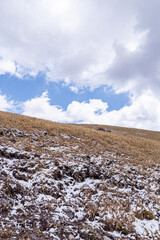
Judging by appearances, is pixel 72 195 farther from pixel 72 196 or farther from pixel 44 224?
pixel 44 224

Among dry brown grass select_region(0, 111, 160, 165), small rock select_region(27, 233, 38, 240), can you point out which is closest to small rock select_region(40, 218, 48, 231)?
small rock select_region(27, 233, 38, 240)

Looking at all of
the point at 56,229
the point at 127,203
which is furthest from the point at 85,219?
the point at 127,203

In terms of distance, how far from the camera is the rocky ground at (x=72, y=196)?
22.0 feet

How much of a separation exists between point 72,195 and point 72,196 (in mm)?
110

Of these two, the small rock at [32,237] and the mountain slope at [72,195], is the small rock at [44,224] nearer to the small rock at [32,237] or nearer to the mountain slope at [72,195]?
the mountain slope at [72,195]

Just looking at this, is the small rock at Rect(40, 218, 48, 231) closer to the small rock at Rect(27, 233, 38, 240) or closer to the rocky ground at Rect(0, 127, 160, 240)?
the rocky ground at Rect(0, 127, 160, 240)

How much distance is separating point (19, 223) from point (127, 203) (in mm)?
7074

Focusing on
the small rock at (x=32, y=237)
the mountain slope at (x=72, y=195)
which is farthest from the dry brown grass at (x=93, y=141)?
the small rock at (x=32, y=237)

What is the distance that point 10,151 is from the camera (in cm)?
1223

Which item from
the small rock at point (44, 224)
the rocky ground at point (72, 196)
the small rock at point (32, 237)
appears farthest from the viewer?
the rocky ground at point (72, 196)

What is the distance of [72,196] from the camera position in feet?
31.0

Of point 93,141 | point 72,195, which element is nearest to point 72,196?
point 72,195

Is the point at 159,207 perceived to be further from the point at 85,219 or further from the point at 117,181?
the point at 85,219

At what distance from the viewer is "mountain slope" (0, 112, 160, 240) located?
6.75 metres
